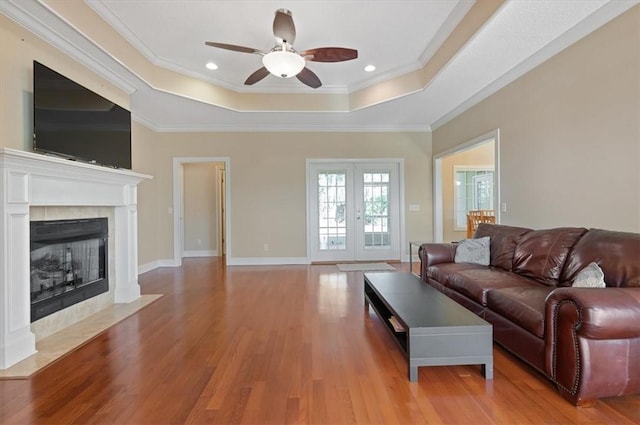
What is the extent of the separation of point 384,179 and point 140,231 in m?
4.69

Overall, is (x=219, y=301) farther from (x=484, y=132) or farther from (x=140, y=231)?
(x=484, y=132)

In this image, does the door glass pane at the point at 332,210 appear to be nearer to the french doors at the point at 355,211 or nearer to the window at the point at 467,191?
the french doors at the point at 355,211

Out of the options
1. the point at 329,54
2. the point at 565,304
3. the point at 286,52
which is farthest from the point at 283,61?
the point at 565,304

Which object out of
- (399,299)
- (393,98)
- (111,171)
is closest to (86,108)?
(111,171)

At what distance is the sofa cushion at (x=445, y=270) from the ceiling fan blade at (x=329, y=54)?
2.37m

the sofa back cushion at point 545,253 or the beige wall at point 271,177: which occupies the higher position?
the beige wall at point 271,177

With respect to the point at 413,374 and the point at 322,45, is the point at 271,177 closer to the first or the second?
the point at 322,45

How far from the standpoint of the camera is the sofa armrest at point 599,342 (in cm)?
162

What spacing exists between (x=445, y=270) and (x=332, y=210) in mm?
3367

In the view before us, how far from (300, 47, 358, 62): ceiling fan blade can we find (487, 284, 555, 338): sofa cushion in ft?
8.13

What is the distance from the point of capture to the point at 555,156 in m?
3.27

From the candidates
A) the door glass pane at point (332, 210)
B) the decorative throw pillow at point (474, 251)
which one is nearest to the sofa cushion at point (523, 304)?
the decorative throw pillow at point (474, 251)

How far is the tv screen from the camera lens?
103 inches

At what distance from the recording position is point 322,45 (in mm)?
3900
